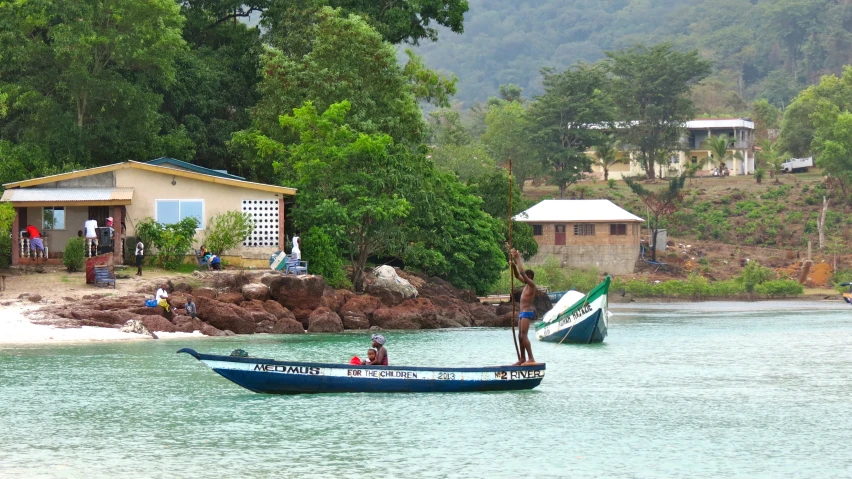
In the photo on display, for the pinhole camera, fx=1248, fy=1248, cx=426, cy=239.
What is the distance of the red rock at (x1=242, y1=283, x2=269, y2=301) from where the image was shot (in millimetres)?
45094

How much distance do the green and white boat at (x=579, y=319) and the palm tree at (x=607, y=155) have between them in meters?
61.4

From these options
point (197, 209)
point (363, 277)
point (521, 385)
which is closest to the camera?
point (521, 385)

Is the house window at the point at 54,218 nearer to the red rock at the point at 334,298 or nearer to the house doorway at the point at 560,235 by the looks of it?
the red rock at the point at 334,298

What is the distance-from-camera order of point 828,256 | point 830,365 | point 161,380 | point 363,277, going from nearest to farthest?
point 161,380
point 830,365
point 363,277
point 828,256

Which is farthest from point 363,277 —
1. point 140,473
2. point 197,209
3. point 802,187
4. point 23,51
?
point 802,187

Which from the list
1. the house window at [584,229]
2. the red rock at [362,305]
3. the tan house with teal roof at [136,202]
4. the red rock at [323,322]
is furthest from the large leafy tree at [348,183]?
the house window at [584,229]

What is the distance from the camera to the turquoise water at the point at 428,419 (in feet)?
70.7

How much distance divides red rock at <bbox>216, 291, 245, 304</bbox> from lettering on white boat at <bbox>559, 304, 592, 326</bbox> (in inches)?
456

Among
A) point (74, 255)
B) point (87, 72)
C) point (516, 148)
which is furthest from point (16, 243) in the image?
point (516, 148)

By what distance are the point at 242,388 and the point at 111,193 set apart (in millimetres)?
20903

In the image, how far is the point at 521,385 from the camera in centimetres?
2848

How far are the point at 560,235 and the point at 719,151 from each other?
28535mm

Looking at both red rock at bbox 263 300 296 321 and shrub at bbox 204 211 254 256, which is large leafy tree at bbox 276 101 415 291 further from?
red rock at bbox 263 300 296 321

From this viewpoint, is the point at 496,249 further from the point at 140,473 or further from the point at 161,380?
the point at 140,473
